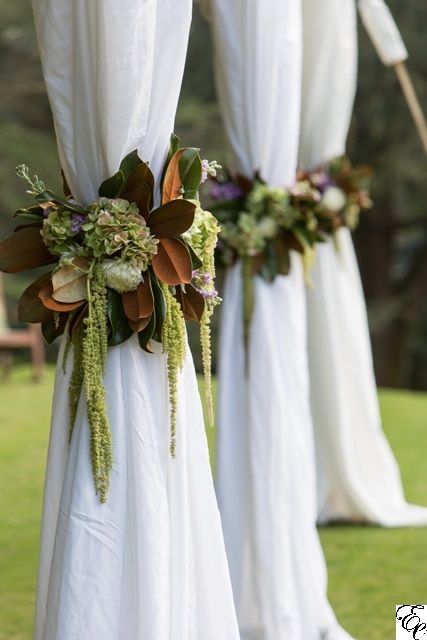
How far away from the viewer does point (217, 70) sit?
400cm

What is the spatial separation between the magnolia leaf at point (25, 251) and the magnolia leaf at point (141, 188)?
10.4 inches

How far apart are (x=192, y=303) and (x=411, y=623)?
3.44 ft

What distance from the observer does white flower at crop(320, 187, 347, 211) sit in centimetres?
530

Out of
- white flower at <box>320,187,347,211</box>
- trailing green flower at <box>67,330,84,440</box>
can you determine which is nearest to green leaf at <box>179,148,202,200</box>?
trailing green flower at <box>67,330,84,440</box>

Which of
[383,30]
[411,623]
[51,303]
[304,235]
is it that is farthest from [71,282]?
[383,30]

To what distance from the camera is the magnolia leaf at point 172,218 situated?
2656mm

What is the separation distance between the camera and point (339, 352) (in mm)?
5543

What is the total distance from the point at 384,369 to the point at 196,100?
4179mm

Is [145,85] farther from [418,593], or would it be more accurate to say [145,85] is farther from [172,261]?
[418,593]

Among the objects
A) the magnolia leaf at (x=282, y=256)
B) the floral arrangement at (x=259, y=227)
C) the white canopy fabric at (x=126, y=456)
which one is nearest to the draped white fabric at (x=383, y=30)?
the floral arrangement at (x=259, y=227)

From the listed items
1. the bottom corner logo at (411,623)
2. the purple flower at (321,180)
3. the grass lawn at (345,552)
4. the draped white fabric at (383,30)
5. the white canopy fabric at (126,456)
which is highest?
the draped white fabric at (383,30)

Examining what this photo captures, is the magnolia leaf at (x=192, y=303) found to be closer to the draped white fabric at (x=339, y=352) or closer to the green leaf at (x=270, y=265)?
the green leaf at (x=270, y=265)

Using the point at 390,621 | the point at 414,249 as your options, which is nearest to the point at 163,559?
the point at 390,621

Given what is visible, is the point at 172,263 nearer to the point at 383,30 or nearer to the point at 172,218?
the point at 172,218
